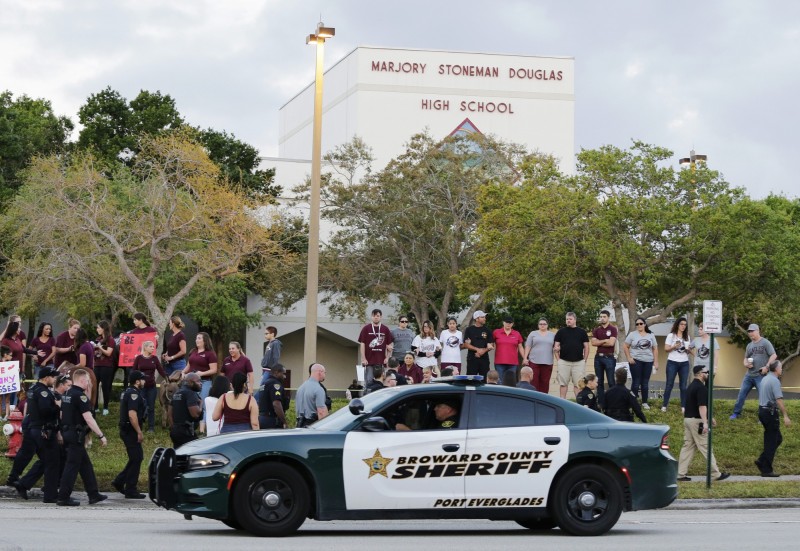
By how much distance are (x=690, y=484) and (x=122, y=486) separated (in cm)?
821

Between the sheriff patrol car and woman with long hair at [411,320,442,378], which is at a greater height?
woman with long hair at [411,320,442,378]

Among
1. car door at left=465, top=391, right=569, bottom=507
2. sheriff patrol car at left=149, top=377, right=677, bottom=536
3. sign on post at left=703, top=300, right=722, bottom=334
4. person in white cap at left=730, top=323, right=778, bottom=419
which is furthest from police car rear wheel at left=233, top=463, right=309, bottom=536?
person in white cap at left=730, top=323, right=778, bottom=419

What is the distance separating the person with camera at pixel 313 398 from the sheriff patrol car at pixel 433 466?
4.38m

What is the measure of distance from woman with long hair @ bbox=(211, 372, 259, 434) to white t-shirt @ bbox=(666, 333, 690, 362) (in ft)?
33.8

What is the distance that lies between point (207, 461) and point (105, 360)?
10.9 meters

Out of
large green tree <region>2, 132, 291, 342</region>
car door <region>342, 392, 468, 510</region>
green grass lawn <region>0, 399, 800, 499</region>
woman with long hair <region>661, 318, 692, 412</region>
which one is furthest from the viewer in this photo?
large green tree <region>2, 132, 291, 342</region>

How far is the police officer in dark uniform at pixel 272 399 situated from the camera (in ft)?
56.2

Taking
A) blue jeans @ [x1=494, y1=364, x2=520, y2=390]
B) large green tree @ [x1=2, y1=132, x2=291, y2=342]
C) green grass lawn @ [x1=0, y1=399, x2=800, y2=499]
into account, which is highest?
large green tree @ [x1=2, y1=132, x2=291, y2=342]

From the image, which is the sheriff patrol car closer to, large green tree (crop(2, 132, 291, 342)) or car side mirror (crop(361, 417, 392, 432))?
car side mirror (crop(361, 417, 392, 432))

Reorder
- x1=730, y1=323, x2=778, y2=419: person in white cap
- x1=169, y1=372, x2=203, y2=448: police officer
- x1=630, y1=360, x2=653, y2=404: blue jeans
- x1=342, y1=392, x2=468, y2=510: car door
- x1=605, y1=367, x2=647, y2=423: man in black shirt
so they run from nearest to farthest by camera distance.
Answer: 1. x1=342, y1=392, x2=468, y2=510: car door
2. x1=169, y1=372, x2=203, y2=448: police officer
3. x1=605, y1=367, x2=647, y2=423: man in black shirt
4. x1=730, y1=323, x2=778, y2=419: person in white cap
5. x1=630, y1=360, x2=653, y2=404: blue jeans

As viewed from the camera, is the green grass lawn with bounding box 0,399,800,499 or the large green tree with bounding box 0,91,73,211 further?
the large green tree with bounding box 0,91,73,211

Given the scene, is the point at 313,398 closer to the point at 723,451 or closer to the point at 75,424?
the point at 75,424

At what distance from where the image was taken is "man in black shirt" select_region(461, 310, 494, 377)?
72.9 feet

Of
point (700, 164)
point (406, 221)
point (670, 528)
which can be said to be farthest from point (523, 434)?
point (406, 221)
